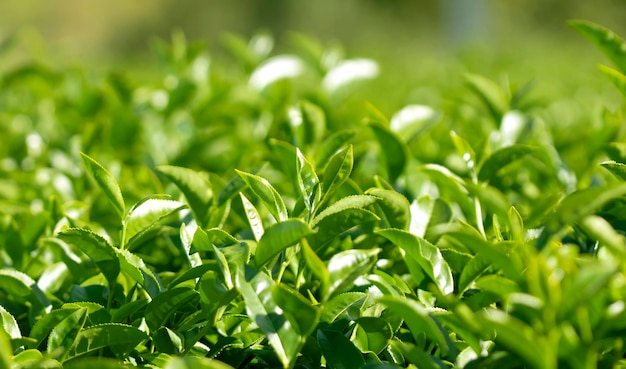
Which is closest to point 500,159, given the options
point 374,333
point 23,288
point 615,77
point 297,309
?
point 615,77

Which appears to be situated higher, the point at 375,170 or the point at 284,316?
the point at 284,316

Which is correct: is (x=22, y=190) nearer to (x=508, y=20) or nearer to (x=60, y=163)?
(x=60, y=163)

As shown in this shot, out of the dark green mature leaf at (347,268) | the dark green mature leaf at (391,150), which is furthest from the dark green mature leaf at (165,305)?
the dark green mature leaf at (391,150)

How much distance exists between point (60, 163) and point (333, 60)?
796mm

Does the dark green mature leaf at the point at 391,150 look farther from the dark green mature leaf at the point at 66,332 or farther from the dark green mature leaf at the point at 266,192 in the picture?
the dark green mature leaf at the point at 66,332

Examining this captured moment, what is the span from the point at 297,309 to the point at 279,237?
91 mm

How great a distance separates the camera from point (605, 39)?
1230 millimetres

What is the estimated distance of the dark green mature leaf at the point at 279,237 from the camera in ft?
2.90

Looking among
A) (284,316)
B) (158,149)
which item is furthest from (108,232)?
(284,316)

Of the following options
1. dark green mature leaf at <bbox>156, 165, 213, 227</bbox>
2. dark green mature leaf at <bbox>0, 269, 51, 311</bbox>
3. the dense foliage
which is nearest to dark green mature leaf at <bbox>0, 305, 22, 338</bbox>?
the dense foliage

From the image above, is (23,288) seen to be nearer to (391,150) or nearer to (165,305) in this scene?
(165,305)

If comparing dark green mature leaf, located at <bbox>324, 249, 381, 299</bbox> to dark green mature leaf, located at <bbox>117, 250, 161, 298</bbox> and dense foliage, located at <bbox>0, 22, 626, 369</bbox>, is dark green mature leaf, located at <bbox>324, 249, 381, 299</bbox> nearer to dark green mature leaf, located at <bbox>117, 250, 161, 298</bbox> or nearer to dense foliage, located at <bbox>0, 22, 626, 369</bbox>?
dense foliage, located at <bbox>0, 22, 626, 369</bbox>

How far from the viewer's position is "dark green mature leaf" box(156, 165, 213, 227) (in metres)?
1.17

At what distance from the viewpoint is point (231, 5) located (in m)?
19.3
